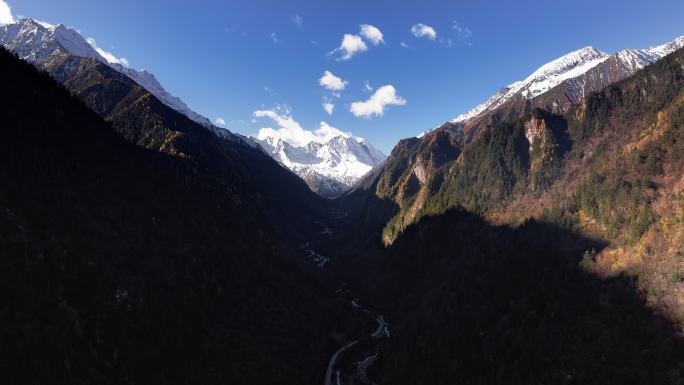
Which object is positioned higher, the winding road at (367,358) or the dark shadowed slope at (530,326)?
the dark shadowed slope at (530,326)

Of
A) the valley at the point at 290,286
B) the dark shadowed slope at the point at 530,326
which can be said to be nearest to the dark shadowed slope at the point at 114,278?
the valley at the point at 290,286

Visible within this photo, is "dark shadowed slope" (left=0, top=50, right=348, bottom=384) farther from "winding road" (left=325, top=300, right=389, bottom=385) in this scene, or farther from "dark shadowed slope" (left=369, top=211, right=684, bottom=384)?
"dark shadowed slope" (left=369, top=211, right=684, bottom=384)

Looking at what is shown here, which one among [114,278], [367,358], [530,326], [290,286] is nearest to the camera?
[114,278]

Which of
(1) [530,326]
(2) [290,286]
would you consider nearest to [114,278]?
(2) [290,286]

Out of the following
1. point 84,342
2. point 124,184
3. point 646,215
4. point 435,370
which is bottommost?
point 84,342

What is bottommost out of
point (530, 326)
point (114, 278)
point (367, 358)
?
point (114, 278)

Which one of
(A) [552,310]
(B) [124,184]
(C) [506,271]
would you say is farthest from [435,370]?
(B) [124,184]

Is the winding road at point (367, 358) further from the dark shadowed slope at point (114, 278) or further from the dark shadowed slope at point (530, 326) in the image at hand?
the dark shadowed slope at point (530, 326)

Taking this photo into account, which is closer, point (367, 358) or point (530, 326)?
point (530, 326)

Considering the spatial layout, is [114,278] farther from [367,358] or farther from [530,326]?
[530,326]

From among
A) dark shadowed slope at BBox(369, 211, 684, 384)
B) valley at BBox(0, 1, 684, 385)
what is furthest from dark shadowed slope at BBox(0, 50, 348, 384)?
dark shadowed slope at BBox(369, 211, 684, 384)

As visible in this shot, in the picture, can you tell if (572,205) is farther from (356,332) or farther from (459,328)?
(356,332)
